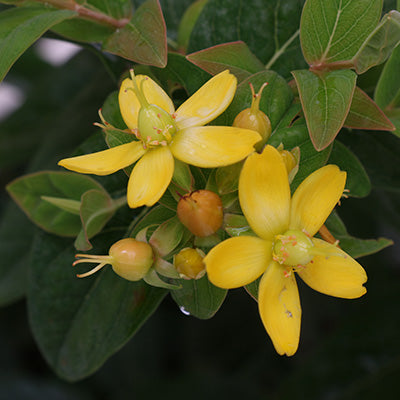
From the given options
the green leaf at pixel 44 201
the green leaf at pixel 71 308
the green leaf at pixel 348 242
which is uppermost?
the green leaf at pixel 348 242

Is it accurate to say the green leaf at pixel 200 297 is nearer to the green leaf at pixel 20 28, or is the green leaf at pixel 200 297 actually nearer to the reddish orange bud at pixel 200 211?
the reddish orange bud at pixel 200 211

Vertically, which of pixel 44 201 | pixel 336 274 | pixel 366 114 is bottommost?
pixel 44 201

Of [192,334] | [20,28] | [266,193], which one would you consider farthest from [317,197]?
[192,334]

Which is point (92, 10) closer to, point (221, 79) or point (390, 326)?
point (221, 79)

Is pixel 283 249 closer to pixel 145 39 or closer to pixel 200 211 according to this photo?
pixel 200 211

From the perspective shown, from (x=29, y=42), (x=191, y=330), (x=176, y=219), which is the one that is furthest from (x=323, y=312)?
(x=29, y=42)

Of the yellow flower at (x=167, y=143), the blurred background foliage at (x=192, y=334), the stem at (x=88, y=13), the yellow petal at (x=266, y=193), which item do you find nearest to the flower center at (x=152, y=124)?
the yellow flower at (x=167, y=143)
